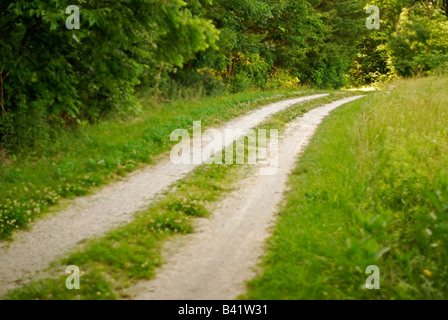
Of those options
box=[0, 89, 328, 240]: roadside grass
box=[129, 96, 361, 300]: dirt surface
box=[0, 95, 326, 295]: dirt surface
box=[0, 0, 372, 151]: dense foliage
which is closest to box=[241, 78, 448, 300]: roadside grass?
box=[129, 96, 361, 300]: dirt surface

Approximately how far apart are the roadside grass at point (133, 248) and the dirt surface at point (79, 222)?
0.86 ft

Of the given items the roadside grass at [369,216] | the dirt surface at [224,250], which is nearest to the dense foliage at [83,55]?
the dirt surface at [224,250]

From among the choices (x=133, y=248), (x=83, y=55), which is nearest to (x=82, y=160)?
(x=83, y=55)

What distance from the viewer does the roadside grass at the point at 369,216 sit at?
434cm

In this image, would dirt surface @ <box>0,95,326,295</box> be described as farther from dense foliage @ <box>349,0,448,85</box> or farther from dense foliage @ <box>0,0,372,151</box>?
dense foliage @ <box>349,0,448,85</box>

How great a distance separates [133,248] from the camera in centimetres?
550

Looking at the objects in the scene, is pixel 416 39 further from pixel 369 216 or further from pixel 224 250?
pixel 224 250

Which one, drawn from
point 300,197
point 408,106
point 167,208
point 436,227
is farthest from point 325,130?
point 436,227

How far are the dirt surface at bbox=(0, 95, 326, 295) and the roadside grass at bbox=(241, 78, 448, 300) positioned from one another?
265 cm

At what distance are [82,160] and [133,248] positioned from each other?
429 centimetres

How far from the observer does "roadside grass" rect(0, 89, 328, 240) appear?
7038mm

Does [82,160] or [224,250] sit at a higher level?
[82,160]

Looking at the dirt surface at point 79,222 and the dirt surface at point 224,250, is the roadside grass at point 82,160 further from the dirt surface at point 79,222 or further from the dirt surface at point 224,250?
the dirt surface at point 224,250
